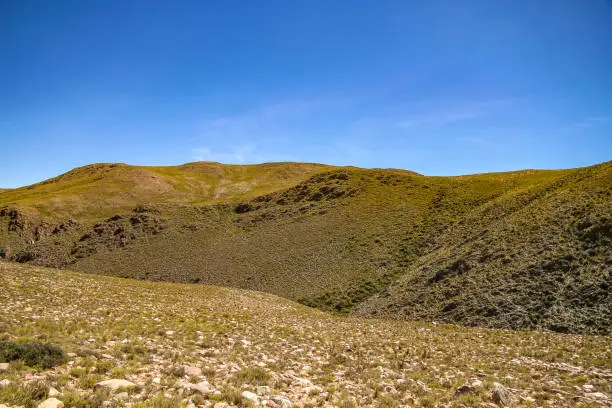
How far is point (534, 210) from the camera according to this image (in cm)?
4572

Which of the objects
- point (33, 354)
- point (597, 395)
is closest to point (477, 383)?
point (597, 395)

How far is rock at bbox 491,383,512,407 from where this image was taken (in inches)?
429

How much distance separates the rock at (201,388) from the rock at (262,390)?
1.35 meters

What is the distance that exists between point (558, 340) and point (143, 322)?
965 inches

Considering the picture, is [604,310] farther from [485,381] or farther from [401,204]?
[401,204]

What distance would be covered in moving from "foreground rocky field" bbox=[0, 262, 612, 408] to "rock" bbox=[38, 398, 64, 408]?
0.05m

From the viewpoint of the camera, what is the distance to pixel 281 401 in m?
9.78

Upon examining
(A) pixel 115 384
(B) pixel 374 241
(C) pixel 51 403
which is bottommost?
(A) pixel 115 384

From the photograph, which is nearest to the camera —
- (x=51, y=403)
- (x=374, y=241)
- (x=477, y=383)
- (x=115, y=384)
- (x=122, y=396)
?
(x=51, y=403)

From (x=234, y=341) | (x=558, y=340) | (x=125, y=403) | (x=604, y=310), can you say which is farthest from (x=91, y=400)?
(x=604, y=310)

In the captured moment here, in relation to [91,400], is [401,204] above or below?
above

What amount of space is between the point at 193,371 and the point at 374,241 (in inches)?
2121

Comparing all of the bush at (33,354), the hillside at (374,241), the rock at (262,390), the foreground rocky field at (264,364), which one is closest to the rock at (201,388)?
the foreground rocky field at (264,364)

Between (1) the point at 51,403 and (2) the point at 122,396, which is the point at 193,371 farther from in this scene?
(1) the point at 51,403
